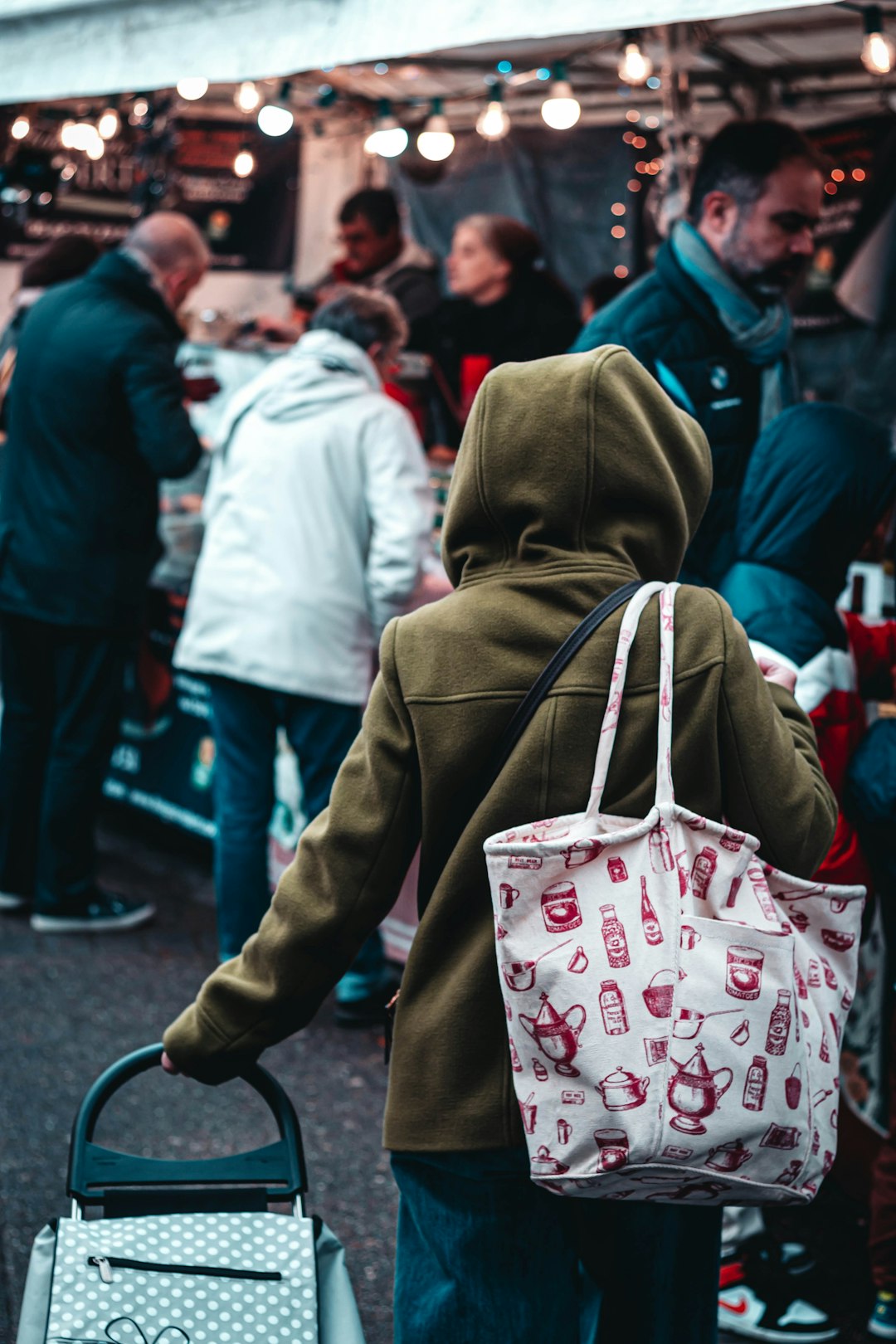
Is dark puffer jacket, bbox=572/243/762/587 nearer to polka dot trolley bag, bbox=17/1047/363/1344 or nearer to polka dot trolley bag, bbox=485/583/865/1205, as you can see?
polka dot trolley bag, bbox=485/583/865/1205

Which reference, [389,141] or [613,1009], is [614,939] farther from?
[389,141]

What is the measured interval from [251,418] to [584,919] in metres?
2.81

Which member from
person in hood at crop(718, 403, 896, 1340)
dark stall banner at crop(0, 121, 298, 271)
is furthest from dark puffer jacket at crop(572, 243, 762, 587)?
dark stall banner at crop(0, 121, 298, 271)

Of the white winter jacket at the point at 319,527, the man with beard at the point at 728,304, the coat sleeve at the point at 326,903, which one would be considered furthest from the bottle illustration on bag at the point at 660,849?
the white winter jacket at the point at 319,527

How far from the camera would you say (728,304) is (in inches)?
124

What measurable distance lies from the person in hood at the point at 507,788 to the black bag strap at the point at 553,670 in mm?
12

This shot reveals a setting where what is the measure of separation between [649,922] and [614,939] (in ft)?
0.14

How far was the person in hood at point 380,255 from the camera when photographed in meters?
6.77

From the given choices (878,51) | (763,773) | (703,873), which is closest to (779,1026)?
(703,873)

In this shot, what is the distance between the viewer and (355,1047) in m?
4.11

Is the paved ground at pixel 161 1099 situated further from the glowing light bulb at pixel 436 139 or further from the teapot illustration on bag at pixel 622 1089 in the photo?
the glowing light bulb at pixel 436 139

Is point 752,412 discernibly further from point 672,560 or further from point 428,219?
point 428,219

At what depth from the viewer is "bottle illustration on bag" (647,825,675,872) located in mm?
1605

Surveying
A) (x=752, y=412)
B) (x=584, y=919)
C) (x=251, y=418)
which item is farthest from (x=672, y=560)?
(x=251, y=418)
